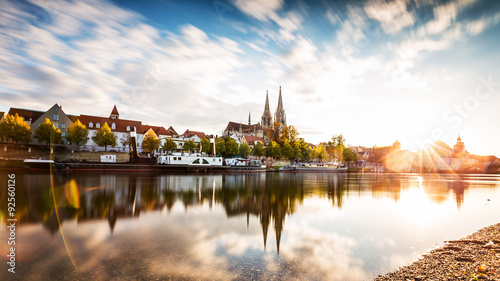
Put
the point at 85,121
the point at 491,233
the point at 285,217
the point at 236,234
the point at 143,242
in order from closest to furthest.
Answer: the point at 143,242 < the point at 236,234 < the point at 491,233 < the point at 285,217 < the point at 85,121

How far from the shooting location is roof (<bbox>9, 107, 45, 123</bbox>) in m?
72.0

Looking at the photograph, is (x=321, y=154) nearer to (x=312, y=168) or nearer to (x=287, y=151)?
(x=287, y=151)

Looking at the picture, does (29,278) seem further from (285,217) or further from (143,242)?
(285,217)

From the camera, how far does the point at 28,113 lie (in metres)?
74.4

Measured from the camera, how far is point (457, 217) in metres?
18.2

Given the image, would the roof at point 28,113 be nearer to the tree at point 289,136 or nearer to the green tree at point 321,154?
the tree at point 289,136

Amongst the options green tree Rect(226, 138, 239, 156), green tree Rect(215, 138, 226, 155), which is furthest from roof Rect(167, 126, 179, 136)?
green tree Rect(226, 138, 239, 156)

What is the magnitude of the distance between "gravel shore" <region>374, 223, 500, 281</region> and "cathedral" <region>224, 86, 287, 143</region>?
134m

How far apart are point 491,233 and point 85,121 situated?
95020 mm

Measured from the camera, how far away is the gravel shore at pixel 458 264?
780 centimetres

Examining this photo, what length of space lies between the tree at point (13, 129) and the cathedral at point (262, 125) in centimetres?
9316

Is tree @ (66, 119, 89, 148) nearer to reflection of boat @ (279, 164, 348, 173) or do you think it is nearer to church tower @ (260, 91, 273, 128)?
reflection of boat @ (279, 164, 348, 173)

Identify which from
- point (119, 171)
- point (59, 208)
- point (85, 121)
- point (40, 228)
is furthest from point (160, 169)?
point (40, 228)

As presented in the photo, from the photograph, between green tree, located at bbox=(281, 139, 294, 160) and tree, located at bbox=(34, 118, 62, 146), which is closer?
tree, located at bbox=(34, 118, 62, 146)
